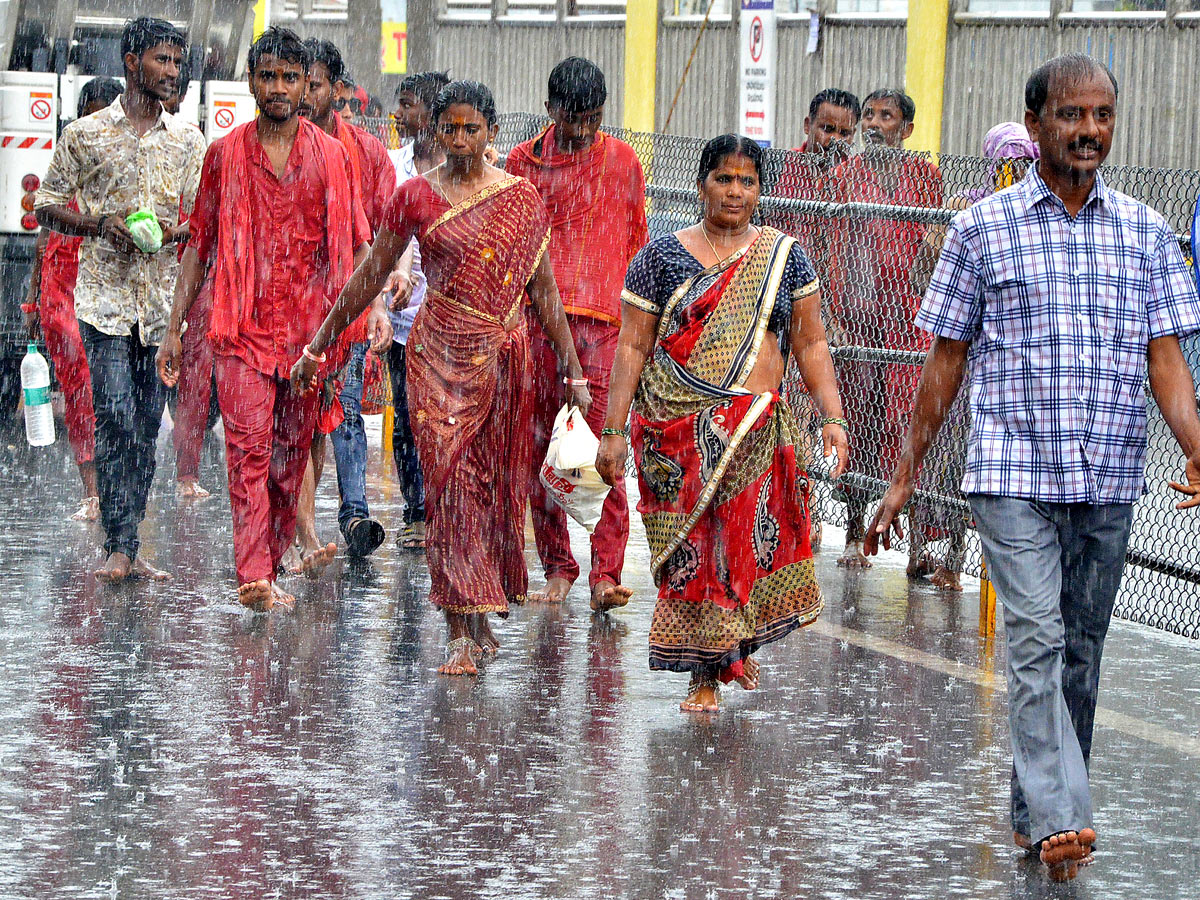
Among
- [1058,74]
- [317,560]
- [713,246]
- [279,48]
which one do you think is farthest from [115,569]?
[1058,74]

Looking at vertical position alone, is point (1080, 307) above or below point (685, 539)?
above

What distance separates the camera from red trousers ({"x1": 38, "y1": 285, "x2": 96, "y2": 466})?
10.5 metres

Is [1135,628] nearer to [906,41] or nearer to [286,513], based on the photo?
[286,513]

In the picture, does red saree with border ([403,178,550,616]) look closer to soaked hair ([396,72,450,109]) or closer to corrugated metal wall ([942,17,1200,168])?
soaked hair ([396,72,450,109])

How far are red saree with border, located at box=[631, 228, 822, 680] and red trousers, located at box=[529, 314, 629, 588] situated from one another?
1670 mm

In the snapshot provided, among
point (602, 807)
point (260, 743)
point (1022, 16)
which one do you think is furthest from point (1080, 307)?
point (1022, 16)

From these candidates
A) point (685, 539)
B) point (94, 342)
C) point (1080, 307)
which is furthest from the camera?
point (94, 342)

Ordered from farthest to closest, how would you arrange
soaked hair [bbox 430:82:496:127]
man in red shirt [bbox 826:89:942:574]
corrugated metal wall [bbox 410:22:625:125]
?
1. corrugated metal wall [bbox 410:22:625:125]
2. man in red shirt [bbox 826:89:942:574]
3. soaked hair [bbox 430:82:496:127]

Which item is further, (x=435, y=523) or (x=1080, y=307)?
(x=435, y=523)

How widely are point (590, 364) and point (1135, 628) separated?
2422mm

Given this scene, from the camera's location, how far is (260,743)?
6402 millimetres

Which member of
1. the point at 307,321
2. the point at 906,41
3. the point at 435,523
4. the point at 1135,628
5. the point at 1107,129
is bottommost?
the point at 1135,628

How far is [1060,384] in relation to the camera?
5.18m

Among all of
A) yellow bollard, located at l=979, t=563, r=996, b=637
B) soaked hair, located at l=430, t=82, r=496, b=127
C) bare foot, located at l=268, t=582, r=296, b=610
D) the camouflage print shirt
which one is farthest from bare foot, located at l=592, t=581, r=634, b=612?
the camouflage print shirt
